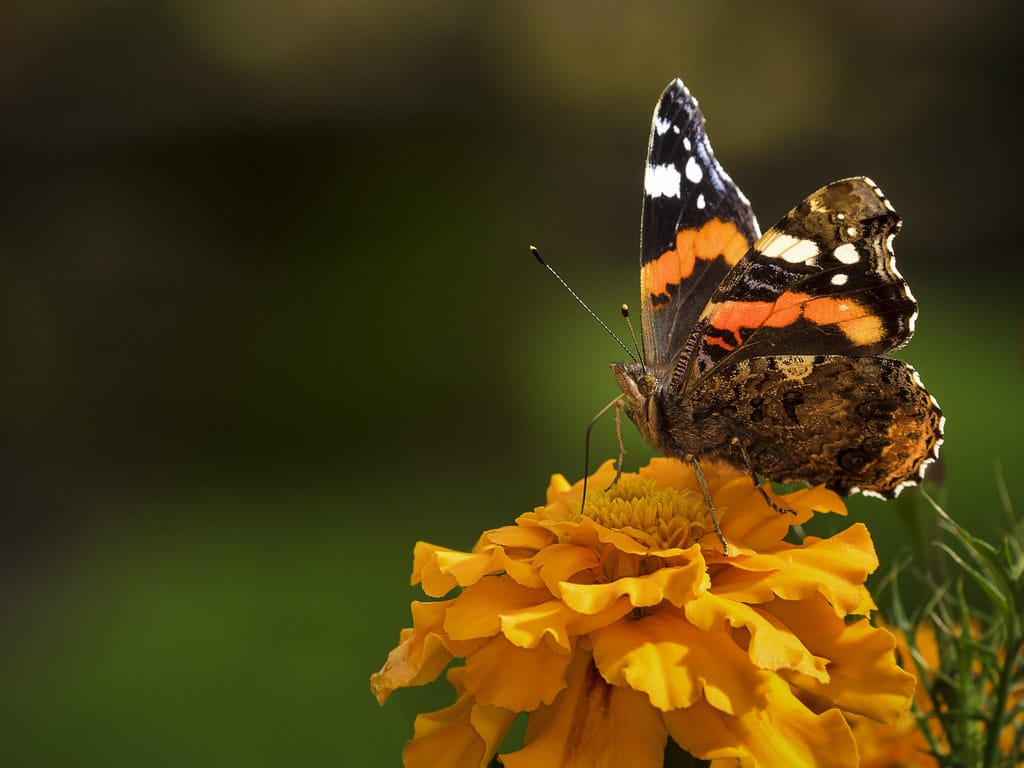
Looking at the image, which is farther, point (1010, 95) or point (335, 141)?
point (1010, 95)

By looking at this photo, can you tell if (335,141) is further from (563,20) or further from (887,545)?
(887,545)

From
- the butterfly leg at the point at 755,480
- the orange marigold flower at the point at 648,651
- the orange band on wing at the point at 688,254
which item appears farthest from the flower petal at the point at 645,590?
the orange band on wing at the point at 688,254

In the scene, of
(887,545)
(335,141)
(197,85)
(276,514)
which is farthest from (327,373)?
(887,545)

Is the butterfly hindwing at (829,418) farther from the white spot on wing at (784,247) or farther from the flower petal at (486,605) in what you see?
the flower petal at (486,605)

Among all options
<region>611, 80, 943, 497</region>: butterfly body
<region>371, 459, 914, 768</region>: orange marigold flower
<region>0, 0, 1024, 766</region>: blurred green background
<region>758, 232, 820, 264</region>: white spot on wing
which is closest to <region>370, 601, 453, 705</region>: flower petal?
<region>371, 459, 914, 768</region>: orange marigold flower

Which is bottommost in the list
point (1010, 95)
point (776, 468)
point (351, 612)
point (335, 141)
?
point (351, 612)

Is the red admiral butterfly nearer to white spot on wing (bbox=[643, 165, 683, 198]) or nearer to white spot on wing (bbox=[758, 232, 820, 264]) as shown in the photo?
white spot on wing (bbox=[758, 232, 820, 264])
